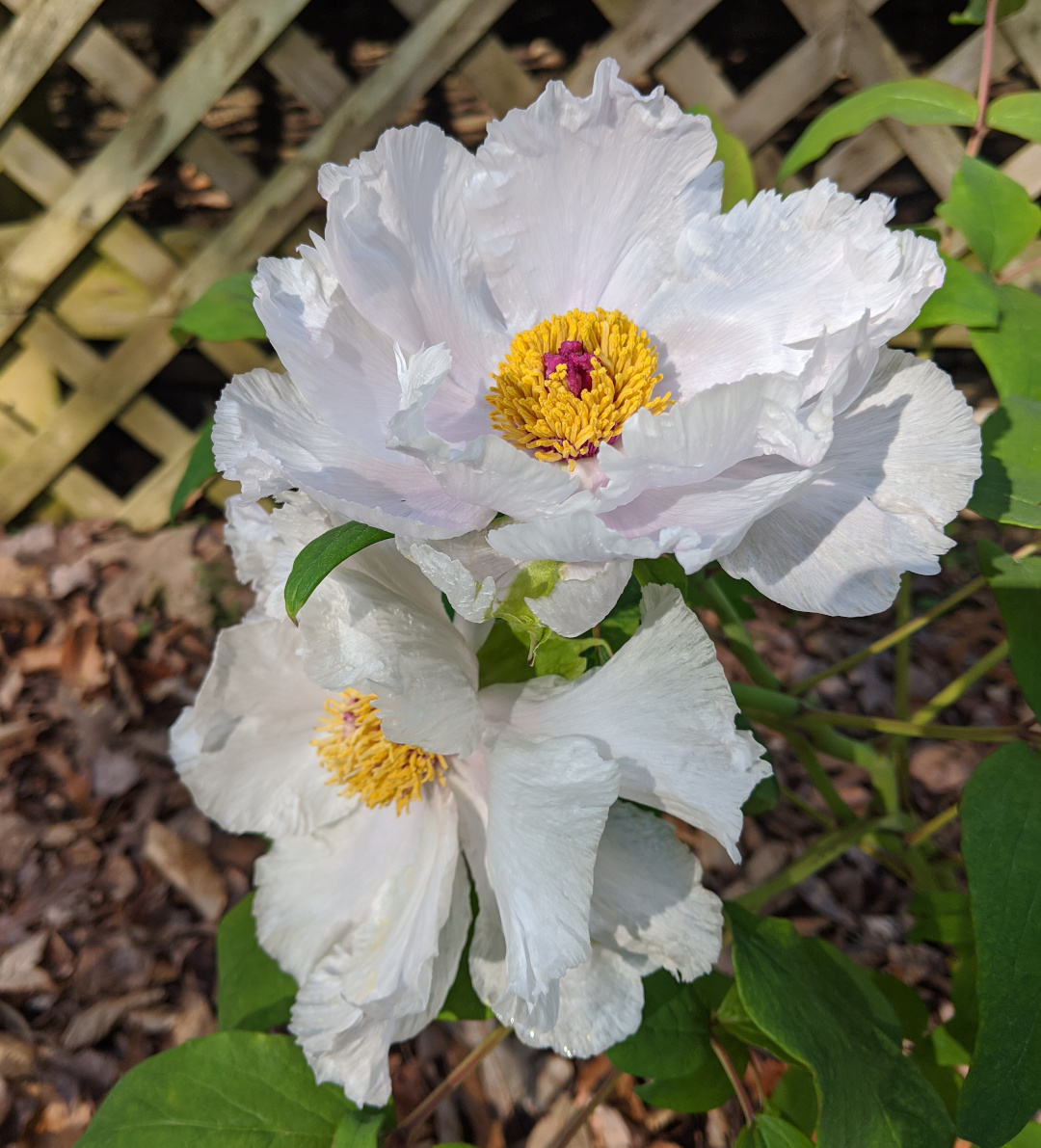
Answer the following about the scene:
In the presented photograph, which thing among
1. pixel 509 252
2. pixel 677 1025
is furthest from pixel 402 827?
pixel 509 252

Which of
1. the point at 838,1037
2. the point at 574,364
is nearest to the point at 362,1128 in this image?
the point at 838,1037

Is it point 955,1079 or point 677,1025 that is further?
point 955,1079

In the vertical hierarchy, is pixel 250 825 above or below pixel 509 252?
below

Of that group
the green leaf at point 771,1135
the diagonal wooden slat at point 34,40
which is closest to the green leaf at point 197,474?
the green leaf at point 771,1135

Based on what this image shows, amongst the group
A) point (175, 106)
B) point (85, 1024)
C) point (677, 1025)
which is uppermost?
point (175, 106)

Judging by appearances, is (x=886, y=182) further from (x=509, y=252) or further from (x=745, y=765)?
(x=745, y=765)

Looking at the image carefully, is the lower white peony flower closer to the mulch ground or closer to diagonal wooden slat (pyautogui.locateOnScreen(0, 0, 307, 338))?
the mulch ground
